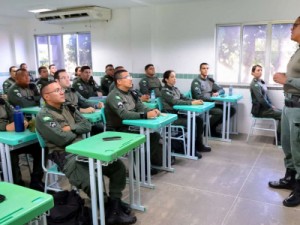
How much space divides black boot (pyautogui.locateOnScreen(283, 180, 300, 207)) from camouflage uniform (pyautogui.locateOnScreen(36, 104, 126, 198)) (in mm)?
1538

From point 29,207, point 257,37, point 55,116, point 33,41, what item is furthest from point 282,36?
point 33,41

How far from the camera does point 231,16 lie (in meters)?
5.02

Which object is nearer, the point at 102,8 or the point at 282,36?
the point at 282,36

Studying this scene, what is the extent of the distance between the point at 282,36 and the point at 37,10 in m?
5.04

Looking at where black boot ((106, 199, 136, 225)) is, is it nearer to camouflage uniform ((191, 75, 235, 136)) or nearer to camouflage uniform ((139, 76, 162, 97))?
camouflage uniform ((191, 75, 235, 136))

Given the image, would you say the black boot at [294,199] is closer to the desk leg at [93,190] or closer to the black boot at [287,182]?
the black boot at [287,182]

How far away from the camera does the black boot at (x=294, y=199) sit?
2607 mm

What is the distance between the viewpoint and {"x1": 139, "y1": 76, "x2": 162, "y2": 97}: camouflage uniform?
5.62 metres

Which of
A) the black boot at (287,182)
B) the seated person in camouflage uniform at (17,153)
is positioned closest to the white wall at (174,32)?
the black boot at (287,182)

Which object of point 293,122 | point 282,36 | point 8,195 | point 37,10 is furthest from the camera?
point 37,10

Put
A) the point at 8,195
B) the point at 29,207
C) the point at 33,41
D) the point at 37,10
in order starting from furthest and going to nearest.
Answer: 1. the point at 33,41
2. the point at 37,10
3. the point at 8,195
4. the point at 29,207

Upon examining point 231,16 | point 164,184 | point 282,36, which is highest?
point 231,16

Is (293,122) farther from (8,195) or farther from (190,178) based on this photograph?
(8,195)

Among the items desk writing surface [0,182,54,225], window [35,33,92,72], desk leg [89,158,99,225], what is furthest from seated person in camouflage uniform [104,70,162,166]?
window [35,33,92,72]
